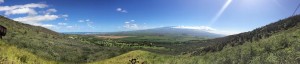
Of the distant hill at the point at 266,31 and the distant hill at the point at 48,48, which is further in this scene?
the distant hill at the point at 48,48

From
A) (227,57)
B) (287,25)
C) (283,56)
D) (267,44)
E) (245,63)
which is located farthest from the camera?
(287,25)

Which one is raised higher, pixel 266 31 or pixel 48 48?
pixel 266 31

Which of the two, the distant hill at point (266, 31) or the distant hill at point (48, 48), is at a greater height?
the distant hill at point (266, 31)

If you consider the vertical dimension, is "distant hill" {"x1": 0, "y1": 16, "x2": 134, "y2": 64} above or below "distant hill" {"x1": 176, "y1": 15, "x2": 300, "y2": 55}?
below

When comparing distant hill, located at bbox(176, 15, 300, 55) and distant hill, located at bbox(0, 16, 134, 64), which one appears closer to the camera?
distant hill, located at bbox(176, 15, 300, 55)

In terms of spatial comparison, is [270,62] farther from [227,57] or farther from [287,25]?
[287,25]

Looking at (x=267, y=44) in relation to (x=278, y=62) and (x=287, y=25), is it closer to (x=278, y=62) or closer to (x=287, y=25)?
(x=278, y=62)

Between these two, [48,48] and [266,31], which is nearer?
[266,31]

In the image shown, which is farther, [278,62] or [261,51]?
[261,51]

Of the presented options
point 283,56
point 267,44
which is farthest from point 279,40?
point 283,56

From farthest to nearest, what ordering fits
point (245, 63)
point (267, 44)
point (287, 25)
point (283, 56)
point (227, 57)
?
point (287, 25) < point (267, 44) < point (227, 57) < point (245, 63) < point (283, 56)
